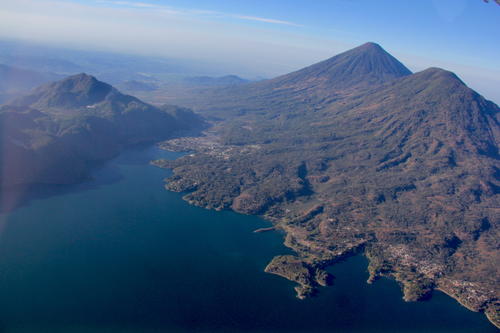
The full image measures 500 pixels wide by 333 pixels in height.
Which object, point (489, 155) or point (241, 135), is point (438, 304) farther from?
point (241, 135)

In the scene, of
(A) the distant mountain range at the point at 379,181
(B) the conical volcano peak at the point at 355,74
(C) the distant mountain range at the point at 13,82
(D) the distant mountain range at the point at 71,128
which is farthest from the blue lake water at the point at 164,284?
(B) the conical volcano peak at the point at 355,74

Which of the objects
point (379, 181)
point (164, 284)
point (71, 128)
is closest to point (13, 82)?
point (71, 128)

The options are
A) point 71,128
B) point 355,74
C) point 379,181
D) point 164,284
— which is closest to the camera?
point 164,284

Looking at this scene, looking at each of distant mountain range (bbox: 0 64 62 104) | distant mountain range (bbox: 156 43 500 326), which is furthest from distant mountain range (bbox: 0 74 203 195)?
distant mountain range (bbox: 0 64 62 104)

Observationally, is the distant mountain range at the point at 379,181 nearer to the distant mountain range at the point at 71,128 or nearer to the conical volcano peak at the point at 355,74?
the distant mountain range at the point at 71,128

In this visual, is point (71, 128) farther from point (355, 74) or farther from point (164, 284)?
point (355, 74)
